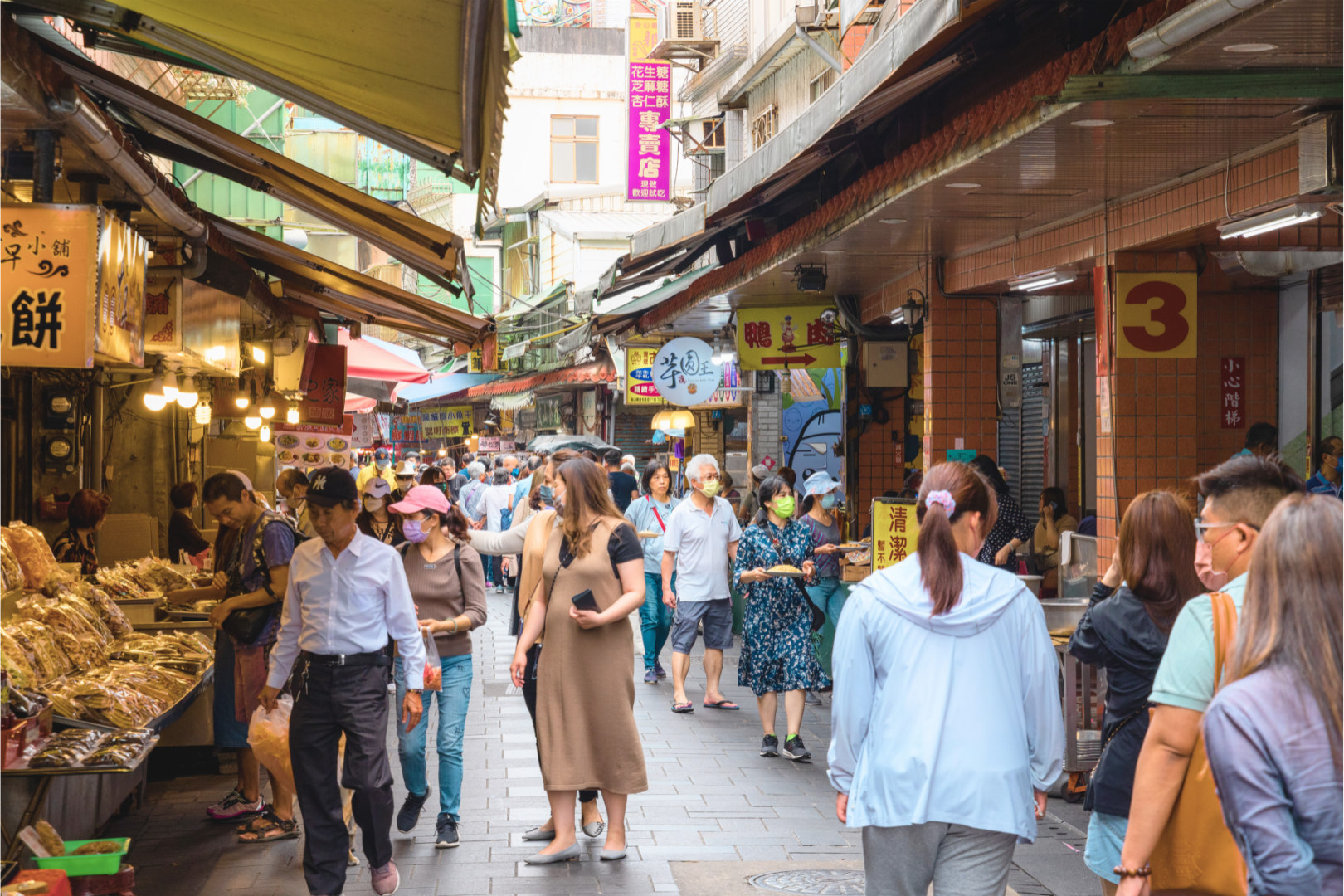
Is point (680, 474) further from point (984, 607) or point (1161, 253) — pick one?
point (984, 607)

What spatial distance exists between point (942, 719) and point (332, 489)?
3.33m

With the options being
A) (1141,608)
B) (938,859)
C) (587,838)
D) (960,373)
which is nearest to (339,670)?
(587,838)

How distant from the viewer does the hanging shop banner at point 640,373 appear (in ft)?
70.6

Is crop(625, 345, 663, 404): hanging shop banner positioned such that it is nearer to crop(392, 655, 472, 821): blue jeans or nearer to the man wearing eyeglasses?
crop(392, 655, 472, 821): blue jeans

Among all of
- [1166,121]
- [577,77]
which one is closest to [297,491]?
[1166,121]

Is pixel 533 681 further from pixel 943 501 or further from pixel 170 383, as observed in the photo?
pixel 170 383

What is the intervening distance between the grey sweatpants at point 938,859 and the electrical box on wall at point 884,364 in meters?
10.9

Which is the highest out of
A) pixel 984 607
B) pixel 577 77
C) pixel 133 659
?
pixel 577 77

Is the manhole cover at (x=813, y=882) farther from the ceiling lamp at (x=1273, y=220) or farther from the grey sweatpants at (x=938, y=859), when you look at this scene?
the ceiling lamp at (x=1273, y=220)

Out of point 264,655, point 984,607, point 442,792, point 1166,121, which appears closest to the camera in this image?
point 984,607

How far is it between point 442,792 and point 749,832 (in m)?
1.71

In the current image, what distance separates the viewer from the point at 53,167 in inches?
220

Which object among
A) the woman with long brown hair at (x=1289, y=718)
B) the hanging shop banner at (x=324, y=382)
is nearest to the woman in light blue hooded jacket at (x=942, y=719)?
the woman with long brown hair at (x=1289, y=718)

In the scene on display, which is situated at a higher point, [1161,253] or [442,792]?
[1161,253]
